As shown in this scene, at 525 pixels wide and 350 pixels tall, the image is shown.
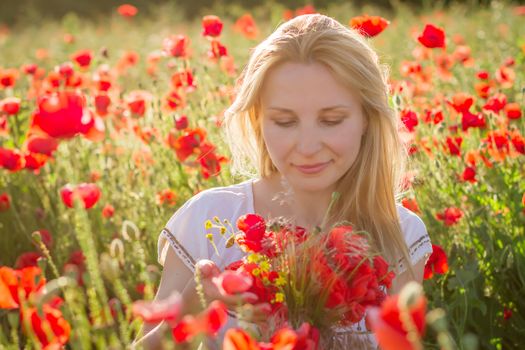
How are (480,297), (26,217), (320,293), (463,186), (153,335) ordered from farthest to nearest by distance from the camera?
(26,217) → (463,186) → (480,297) → (153,335) → (320,293)

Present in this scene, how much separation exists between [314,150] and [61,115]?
0.63 meters

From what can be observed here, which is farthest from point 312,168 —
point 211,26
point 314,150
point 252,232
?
point 211,26

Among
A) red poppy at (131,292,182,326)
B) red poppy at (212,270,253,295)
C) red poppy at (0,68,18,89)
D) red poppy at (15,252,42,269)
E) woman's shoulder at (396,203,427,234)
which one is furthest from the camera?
red poppy at (0,68,18,89)

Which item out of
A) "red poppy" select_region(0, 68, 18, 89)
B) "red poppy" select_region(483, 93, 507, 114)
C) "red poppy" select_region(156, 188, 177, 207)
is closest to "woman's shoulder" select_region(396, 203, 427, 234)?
"red poppy" select_region(483, 93, 507, 114)

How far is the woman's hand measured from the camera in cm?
139

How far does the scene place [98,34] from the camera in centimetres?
999

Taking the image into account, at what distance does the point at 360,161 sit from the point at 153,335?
0.79m

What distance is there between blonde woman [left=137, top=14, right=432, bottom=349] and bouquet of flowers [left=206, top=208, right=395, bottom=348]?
0.59 meters

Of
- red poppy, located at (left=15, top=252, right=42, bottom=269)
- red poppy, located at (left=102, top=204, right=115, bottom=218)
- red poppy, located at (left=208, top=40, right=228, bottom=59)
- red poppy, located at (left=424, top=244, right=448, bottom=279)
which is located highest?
red poppy, located at (left=208, top=40, right=228, bottom=59)

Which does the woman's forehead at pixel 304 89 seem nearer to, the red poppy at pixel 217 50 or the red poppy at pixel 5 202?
the red poppy at pixel 217 50

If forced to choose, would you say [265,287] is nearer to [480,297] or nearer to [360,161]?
[360,161]

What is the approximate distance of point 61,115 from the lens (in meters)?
1.83

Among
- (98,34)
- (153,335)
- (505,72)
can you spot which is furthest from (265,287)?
(98,34)

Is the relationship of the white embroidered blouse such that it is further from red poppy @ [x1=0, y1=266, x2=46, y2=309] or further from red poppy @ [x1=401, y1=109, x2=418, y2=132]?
red poppy @ [x1=0, y1=266, x2=46, y2=309]
